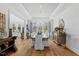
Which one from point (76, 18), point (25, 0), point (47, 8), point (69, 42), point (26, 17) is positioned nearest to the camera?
point (25, 0)

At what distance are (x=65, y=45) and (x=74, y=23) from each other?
1569 mm

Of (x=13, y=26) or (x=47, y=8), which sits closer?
(x=13, y=26)

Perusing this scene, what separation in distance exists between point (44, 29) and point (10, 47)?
1853 mm

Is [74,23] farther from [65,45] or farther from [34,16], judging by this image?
[34,16]

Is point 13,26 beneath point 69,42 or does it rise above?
above

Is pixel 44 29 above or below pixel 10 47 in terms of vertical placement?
above

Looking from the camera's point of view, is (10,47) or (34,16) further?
(34,16)

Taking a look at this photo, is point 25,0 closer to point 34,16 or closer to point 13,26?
point 13,26

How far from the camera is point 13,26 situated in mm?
5543

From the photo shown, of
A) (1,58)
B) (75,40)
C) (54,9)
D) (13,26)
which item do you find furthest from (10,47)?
(54,9)

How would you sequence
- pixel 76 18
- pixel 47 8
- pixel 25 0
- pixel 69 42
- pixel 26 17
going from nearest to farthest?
pixel 25 0 < pixel 76 18 < pixel 69 42 < pixel 26 17 < pixel 47 8

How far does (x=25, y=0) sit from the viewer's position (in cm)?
405

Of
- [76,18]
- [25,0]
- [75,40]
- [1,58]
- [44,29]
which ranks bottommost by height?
[1,58]

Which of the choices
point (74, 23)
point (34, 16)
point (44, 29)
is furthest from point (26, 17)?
point (74, 23)
